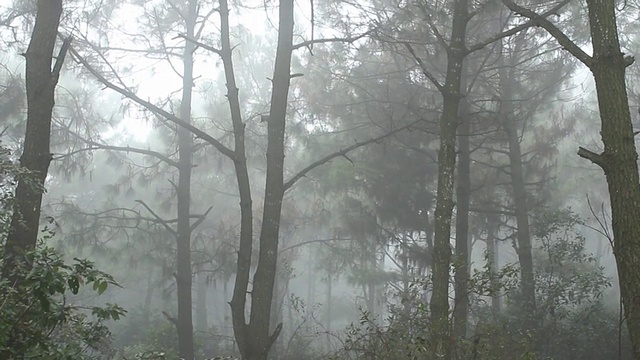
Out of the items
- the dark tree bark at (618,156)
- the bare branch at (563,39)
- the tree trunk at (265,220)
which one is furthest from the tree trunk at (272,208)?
the dark tree bark at (618,156)

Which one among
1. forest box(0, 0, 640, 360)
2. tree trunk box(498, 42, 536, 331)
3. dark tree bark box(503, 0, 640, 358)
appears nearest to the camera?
dark tree bark box(503, 0, 640, 358)

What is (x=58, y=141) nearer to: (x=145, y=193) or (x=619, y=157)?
→ (x=619, y=157)

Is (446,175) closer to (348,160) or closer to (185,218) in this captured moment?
(348,160)

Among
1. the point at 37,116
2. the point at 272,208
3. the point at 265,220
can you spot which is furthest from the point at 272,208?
the point at 37,116

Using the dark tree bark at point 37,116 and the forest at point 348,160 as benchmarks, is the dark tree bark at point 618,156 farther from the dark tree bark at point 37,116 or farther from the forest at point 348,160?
the dark tree bark at point 37,116

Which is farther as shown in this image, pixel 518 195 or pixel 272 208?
pixel 518 195

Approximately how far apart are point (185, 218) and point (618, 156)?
9.74m

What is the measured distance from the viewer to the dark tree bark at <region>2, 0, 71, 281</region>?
5.73m

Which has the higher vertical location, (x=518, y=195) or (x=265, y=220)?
(x=518, y=195)

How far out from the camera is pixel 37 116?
6078 mm

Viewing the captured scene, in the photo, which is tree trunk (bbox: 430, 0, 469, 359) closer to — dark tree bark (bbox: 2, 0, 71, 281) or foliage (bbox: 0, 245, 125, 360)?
foliage (bbox: 0, 245, 125, 360)

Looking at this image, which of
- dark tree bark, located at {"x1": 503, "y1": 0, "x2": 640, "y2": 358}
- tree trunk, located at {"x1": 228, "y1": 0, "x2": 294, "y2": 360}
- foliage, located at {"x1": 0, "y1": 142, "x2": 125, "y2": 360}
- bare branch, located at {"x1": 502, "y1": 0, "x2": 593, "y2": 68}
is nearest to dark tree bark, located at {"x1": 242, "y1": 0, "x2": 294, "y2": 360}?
tree trunk, located at {"x1": 228, "y1": 0, "x2": 294, "y2": 360}

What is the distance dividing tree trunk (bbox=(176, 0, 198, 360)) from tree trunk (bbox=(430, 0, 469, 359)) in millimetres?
6731

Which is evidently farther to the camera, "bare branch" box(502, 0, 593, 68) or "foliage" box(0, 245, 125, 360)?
"bare branch" box(502, 0, 593, 68)
